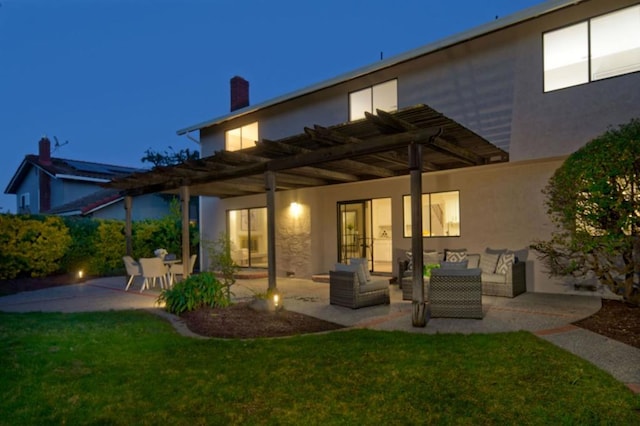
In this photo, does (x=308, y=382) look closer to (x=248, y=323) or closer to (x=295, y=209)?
(x=248, y=323)

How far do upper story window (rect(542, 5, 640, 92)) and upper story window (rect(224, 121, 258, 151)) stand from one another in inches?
336

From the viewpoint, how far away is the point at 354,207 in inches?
474

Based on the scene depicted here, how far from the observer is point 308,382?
155 inches

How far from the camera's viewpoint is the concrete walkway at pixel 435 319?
4.71 meters

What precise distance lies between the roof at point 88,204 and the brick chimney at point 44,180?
622mm

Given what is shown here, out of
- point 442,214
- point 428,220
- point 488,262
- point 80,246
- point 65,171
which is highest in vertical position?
point 65,171

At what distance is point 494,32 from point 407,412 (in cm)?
800

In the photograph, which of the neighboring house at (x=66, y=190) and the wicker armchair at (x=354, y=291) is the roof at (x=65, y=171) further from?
the wicker armchair at (x=354, y=291)

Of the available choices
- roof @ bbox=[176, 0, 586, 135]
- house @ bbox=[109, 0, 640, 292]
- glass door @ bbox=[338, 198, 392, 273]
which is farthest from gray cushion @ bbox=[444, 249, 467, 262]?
roof @ bbox=[176, 0, 586, 135]

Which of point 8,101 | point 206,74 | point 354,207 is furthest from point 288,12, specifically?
point 354,207

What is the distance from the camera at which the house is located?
7227 mm

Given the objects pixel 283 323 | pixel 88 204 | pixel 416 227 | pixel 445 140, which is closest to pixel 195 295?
pixel 283 323

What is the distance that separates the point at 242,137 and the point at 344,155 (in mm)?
7767

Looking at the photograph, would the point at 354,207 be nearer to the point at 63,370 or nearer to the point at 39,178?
the point at 63,370
